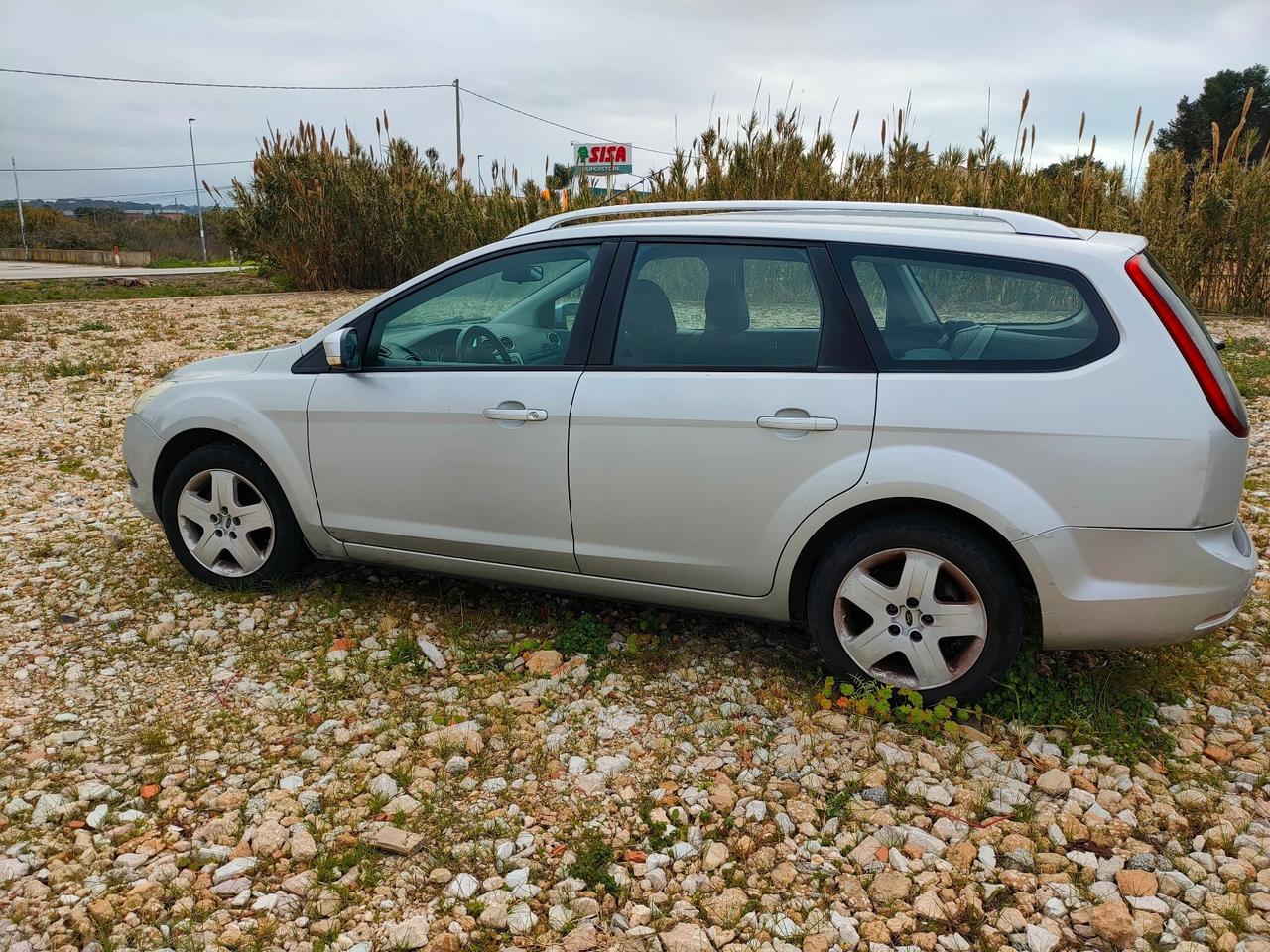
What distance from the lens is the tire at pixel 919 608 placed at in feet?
10.4

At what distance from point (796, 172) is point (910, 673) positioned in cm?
1089

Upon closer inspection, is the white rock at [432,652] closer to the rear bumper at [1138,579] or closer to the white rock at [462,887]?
the white rock at [462,887]

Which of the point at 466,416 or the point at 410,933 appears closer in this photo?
the point at 410,933

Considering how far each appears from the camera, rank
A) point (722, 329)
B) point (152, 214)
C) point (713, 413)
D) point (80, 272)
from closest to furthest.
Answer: point (713, 413)
point (722, 329)
point (80, 272)
point (152, 214)

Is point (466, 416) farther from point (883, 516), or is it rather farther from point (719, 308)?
point (883, 516)

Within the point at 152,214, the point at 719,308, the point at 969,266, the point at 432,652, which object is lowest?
the point at 432,652

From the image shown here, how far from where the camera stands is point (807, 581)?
351cm

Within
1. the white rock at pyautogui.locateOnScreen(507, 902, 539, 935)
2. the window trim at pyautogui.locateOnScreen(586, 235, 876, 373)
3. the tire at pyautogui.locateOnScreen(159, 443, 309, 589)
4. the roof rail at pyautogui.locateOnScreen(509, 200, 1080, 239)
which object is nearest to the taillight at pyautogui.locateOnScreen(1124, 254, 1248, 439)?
the roof rail at pyautogui.locateOnScreen(509, 200, 1080, 239)

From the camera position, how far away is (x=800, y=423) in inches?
128

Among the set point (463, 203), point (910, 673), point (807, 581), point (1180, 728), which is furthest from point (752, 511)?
point (463, 203)

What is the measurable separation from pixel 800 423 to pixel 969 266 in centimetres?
77

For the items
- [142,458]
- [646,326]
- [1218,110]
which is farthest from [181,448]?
[1218,110]

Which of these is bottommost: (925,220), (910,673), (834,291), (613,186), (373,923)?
(373,923)

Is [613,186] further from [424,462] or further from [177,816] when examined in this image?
[177,816]
